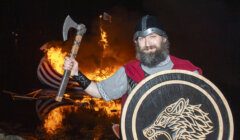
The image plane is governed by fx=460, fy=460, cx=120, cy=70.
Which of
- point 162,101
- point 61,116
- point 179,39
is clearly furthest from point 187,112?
point 179,39

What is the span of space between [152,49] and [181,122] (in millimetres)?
554

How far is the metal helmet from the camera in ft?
10.3

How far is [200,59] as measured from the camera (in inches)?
591

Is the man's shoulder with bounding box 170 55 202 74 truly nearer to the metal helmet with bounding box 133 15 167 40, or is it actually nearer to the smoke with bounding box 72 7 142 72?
the metal helmet with bounding box 133 15 167 40

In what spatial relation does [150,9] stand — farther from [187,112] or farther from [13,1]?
[187,112]

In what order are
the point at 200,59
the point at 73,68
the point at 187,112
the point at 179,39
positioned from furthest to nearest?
1. the point at 179,39
2. the point at 200,59
3. the point at 73,68
4. the point at 187,112

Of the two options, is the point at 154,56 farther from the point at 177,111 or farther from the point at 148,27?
the point at 177,111

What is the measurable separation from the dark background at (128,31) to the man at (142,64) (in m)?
7.56

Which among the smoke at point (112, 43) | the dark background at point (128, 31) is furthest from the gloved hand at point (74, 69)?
the smoke at point (112, 43)

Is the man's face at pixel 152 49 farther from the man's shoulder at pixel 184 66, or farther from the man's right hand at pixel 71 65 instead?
the man's right hand at pixel 71 65

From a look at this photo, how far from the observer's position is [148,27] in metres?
3.15

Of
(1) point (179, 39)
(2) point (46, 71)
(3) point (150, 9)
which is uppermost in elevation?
(3) point (150, 9)

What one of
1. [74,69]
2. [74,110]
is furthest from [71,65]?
[74,110]

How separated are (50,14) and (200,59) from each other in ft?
22.2
